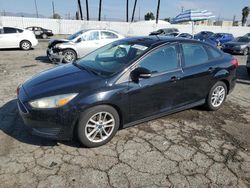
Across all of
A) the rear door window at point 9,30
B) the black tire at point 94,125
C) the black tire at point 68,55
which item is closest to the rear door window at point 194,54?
the black tire at point 94,125

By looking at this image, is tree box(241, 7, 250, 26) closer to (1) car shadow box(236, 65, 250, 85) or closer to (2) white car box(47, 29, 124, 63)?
(1) car shadow box(236, 65, 250, 85)

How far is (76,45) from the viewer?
32.3ft

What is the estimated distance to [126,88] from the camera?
326 cm

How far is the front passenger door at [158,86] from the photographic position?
3.40 metres

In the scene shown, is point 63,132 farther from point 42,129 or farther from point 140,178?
point 140,178

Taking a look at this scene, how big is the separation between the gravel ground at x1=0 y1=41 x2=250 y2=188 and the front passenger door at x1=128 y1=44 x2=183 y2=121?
44cm

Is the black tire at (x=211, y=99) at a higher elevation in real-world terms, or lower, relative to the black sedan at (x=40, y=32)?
lower

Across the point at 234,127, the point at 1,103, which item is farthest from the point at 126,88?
the point at 1,103

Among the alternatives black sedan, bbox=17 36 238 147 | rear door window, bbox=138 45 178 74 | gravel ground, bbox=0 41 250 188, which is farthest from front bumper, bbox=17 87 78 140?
rear door window, bbox=138 45 178 74

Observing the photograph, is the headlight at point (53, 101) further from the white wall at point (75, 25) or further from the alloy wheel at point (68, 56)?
the white wall at point (75, 25)

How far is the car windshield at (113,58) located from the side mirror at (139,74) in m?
0.19

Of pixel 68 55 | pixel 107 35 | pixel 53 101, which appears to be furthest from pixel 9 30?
pixel 53 101

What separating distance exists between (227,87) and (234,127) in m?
1.06

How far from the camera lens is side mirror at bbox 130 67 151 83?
10.6ft
